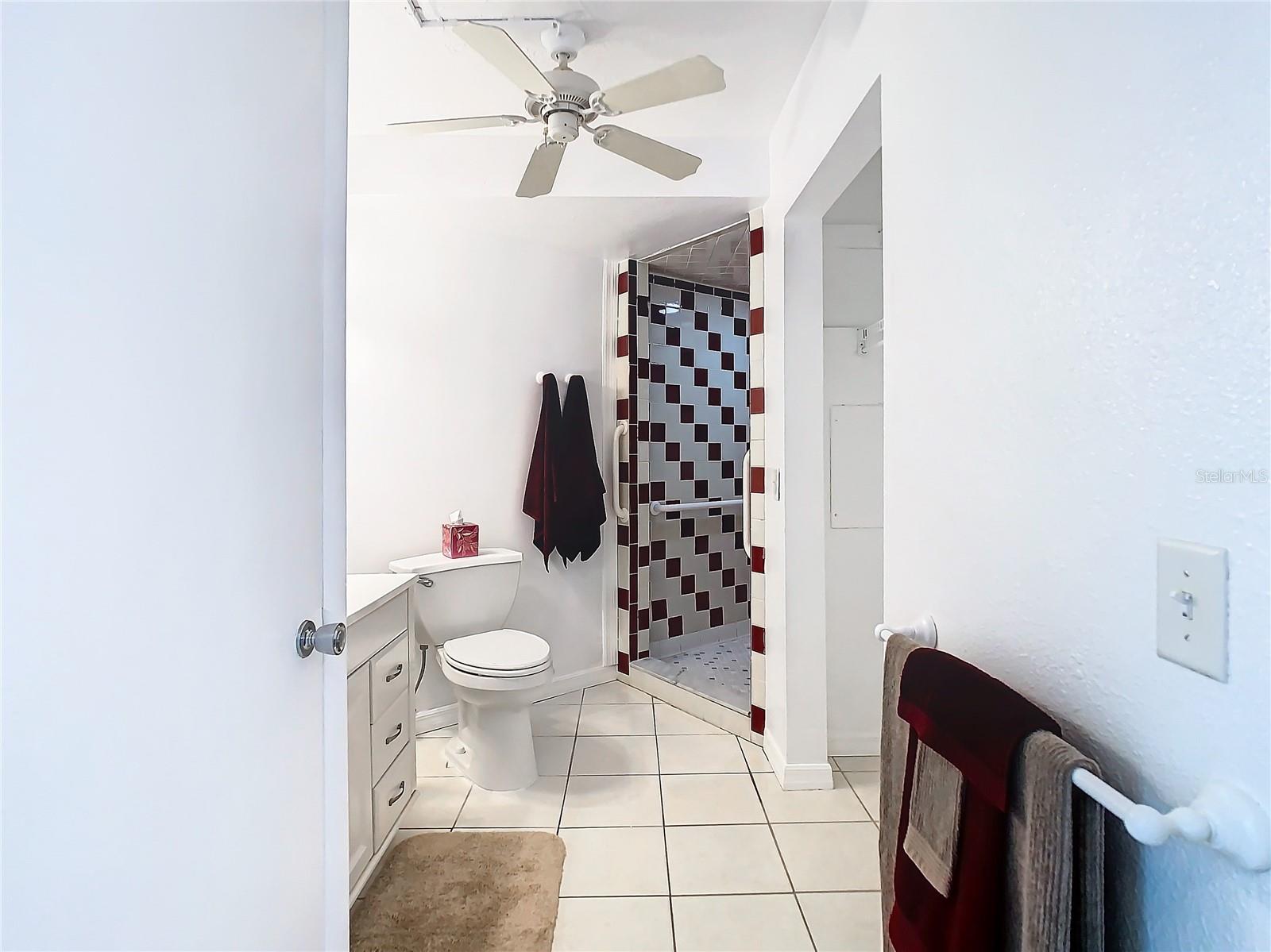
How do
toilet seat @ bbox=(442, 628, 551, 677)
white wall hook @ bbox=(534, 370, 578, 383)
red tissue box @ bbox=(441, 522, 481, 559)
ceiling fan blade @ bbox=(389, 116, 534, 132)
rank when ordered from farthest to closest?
white wall hook @ bbox=(534, 370, 578, 383), red tissue box @ bbox=(441, 522, 481, 559), toilet seat @ bbox=(442, 628, 551, 677), ceiling fan blade @ bbox=(389, 116, 534, 132)

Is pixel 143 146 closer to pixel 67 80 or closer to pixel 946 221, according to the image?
pixel 67 80

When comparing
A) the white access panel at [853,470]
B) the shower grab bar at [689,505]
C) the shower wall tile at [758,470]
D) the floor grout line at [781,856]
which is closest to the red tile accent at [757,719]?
the shower wall tile at [758,470]

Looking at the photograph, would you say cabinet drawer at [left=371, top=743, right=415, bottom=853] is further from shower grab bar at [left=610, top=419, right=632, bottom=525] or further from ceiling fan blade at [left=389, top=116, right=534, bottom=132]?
ceiling fan blade at [left=389, top=116, right=534, bottom=132]

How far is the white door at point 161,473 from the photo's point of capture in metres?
0.50

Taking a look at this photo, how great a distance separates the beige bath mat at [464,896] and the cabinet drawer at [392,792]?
119 millimetres

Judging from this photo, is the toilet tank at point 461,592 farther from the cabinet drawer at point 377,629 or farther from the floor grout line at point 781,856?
the floor grout line at point 781,856

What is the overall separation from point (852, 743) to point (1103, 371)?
7.33 ft

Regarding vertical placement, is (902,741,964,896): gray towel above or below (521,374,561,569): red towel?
below

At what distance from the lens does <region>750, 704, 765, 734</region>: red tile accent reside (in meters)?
2.64

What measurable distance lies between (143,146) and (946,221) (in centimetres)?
108

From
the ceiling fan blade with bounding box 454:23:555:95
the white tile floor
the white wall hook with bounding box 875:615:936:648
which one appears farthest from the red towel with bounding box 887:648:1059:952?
the ceiling fan blade with bounding box 454:23:555:95

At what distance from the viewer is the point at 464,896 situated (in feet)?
5.73

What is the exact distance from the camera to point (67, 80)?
0.53 metres

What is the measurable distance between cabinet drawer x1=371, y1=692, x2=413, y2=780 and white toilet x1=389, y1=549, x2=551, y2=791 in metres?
0.29
